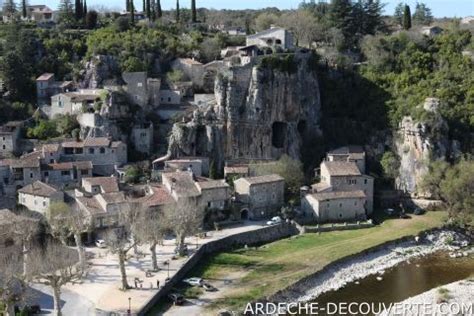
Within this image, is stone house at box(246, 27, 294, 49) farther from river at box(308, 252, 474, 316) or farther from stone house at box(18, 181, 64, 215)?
river at box(308, 252, 474, 316)

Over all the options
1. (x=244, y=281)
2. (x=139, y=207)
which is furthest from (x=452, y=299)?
(x=139, y=207)

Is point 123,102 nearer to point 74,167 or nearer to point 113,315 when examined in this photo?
point 74,167

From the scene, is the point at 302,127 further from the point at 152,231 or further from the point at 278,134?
the point at 152,231

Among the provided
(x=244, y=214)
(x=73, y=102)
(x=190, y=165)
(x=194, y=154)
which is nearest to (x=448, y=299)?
(x=244, y=214)

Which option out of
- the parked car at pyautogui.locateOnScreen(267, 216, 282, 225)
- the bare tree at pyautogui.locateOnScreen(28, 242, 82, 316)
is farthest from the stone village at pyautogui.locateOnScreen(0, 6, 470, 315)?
the bare tree at pyautogui.locateOnScreen(28, 242, 82, 316)

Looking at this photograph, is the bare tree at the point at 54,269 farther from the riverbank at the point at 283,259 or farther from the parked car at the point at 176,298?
the riverbank at the point at 283,259

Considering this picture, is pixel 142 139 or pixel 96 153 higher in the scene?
pixel 142 139
